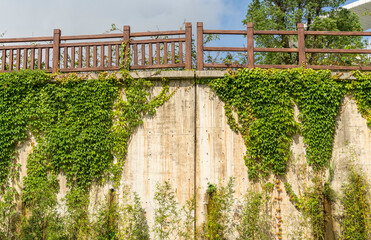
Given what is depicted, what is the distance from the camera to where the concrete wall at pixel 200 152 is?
22.4 ft

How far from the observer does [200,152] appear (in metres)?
6.93

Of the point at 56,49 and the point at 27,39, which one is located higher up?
the point at 27,39

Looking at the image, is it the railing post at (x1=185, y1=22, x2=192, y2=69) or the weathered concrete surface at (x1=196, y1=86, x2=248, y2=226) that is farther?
the railing post at (x1=185, y1=22, x2=192, y2=69)

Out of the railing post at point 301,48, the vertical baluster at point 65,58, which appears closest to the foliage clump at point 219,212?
the railing post at point 301,48

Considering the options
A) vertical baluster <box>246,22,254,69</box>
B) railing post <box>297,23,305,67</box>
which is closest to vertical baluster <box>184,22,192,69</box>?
vertical baluster <box>246,22,254,69</box>

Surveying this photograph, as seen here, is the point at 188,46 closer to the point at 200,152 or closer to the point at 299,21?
the point at 200,152

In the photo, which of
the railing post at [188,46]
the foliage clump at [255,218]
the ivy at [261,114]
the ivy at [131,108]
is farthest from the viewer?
the railing post at [188,46]

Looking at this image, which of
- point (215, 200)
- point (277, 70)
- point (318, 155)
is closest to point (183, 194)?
point (215, 200)

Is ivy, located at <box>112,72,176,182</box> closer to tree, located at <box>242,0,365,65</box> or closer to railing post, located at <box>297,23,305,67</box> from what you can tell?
railing post, located at <box>297,23,305,67</box>

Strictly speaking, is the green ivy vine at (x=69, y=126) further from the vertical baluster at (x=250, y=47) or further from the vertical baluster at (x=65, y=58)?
the vertical baluster at (x=250, y=47)

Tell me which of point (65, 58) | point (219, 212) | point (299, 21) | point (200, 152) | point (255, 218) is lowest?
point (255, 218)

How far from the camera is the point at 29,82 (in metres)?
7.08

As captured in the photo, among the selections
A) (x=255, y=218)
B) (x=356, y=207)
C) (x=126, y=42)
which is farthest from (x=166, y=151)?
(x=356, y=207)

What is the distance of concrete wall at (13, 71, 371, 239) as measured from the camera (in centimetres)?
682
